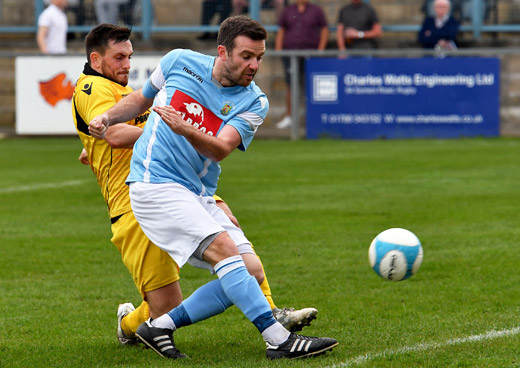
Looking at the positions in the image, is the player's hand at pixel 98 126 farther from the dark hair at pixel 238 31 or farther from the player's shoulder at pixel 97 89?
the dark hair at pixel 238 31

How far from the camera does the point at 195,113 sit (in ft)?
17.7

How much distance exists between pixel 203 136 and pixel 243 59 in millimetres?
510

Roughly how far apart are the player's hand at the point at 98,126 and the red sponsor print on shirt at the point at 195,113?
0.41 meters

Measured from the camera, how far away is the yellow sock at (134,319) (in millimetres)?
5855

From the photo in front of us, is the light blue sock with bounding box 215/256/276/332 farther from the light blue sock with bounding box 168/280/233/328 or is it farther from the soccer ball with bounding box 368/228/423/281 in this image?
the soccer ball with bounding box 368/228/423/281

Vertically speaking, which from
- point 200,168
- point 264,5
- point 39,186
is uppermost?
point 264,5

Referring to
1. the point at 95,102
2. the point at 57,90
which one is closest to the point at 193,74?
the point at 95,102

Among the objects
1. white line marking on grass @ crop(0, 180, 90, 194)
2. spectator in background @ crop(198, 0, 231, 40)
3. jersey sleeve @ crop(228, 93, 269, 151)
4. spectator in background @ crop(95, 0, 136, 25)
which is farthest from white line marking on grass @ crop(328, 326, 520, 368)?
spectator in background @ crop(95, 0, 136, 25)

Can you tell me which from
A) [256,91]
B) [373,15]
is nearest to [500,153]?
[373,15]

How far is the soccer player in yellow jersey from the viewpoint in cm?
565

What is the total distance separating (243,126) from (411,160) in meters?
10.3

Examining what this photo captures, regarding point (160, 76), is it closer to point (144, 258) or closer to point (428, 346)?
point (144, 258)

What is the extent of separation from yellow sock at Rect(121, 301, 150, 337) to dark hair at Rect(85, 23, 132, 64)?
5.23ft

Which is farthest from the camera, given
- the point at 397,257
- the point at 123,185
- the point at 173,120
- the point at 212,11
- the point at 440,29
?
the point at 212,11
